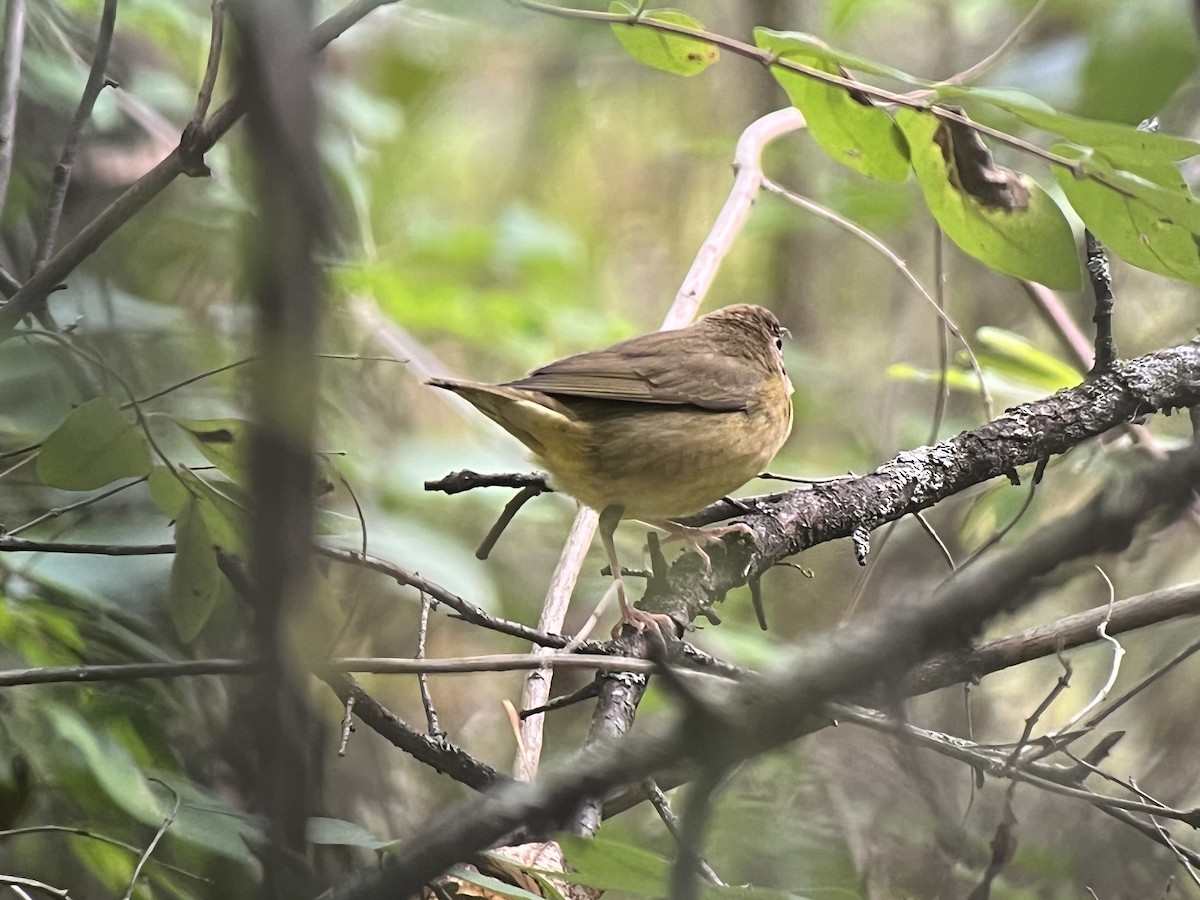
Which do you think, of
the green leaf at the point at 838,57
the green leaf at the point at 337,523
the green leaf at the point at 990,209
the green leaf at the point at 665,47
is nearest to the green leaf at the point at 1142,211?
the green leaf at the point at 990,209

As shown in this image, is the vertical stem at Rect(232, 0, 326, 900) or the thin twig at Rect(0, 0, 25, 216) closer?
the vertical stem at Rect(232, 0, 326, 900)

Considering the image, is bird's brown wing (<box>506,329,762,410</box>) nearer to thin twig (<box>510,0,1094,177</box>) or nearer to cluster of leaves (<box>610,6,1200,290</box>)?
cluster of leaves (<box>610,6,1200,290</box>)

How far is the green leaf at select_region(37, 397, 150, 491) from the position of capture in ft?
4.66

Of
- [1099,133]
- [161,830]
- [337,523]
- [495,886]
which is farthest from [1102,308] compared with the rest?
[161,830]

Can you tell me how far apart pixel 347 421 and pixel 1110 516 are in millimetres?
2036

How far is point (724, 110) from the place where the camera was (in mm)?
6223

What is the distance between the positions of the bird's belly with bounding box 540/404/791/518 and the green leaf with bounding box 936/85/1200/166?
1.22 metres

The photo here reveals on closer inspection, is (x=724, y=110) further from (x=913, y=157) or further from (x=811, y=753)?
(x=811, y=753)

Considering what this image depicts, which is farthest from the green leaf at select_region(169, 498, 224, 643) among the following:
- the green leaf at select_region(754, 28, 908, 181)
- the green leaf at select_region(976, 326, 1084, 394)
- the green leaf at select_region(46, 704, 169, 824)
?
the green leaf at select_region(976, 326, 1084, 394)

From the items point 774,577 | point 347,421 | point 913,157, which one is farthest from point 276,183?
point 774,577

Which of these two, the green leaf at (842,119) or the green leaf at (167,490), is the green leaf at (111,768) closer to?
the green leaf at (167,490)

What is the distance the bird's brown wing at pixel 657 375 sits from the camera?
281 centimetres

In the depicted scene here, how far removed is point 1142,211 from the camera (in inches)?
68.6

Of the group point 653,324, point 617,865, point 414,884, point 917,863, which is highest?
point 653,324
